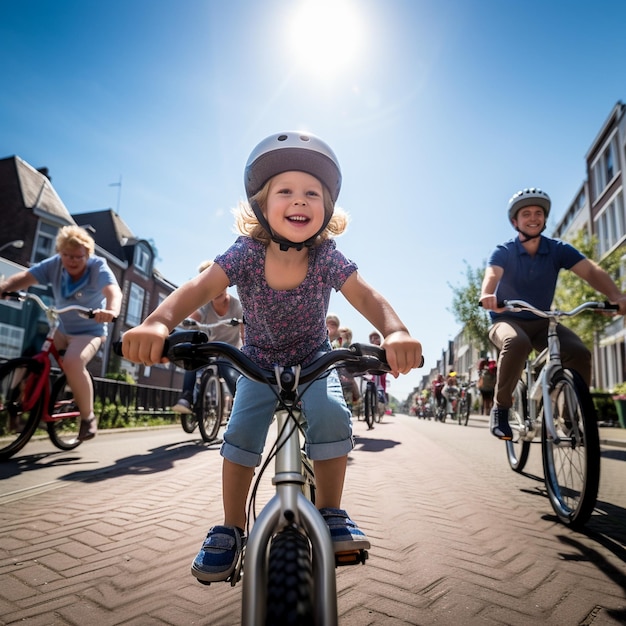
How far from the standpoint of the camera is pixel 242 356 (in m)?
1.49

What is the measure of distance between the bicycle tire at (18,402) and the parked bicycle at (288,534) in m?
4.08

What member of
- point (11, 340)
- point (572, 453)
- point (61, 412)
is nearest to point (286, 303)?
point (572, 453)

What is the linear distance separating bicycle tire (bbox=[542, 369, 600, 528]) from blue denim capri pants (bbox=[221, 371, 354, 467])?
73.0 inches

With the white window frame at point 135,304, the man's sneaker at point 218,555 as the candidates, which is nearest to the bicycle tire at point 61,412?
the man's sneaker at point 218,555

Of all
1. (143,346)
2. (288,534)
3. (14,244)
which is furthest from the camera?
(14,244)

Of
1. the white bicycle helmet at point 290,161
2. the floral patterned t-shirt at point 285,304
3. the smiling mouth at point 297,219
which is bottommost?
the floral patterned t-shirt at point 285,304

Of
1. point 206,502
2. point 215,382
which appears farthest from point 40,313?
point 206,502

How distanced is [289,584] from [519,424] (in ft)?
12.9

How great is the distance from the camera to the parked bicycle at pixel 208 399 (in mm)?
6469

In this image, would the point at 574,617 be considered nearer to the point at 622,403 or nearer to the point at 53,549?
the point at 53,549

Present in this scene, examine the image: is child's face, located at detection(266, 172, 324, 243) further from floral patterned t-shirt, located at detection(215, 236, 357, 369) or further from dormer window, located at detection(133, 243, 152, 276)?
dormer window, located at detection(133, 243, 152, 276)

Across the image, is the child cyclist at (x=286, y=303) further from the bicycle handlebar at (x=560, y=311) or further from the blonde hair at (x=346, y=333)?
the blonde hair at (x=346, y=333)

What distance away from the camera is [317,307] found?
2.21 m

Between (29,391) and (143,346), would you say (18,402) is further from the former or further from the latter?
(143,346)
